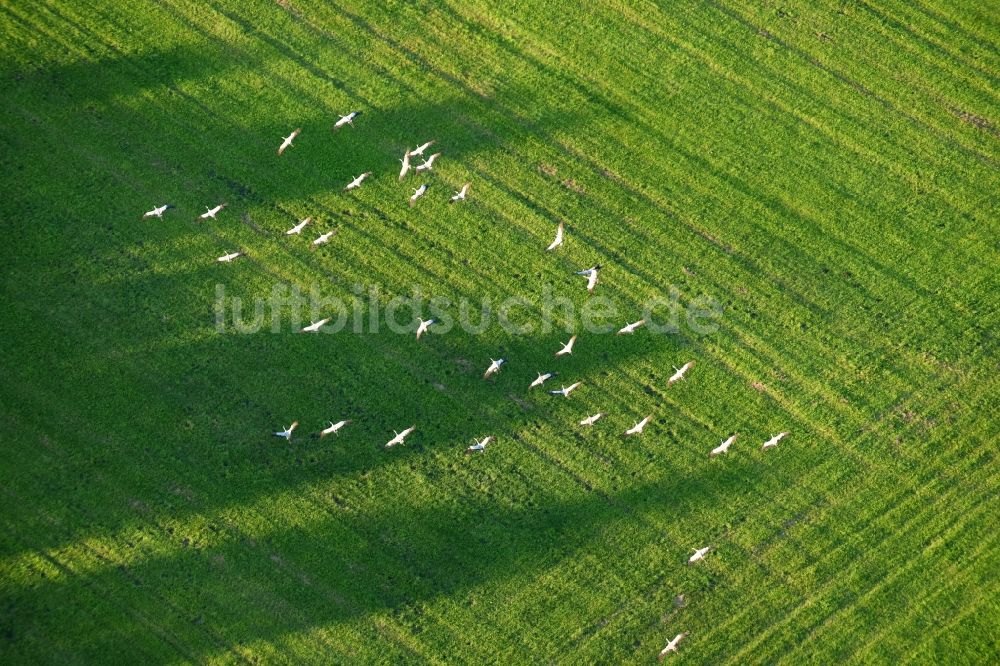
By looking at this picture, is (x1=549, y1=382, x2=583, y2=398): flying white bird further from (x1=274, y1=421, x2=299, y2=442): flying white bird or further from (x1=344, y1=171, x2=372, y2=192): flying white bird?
(x1=344, y1=171, x2=372, y2=192): flying white bird

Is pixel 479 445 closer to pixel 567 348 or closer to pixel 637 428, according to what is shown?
pixel 567 348

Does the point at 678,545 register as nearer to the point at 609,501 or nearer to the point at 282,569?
the point at 609,501

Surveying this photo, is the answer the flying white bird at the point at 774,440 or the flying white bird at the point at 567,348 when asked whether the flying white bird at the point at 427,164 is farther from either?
the flying white bird at the point at 774,440

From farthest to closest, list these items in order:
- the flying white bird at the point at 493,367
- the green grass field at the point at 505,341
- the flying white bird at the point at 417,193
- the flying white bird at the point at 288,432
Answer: the flying white bird at the point at 417,193
the flying white bird at the point at 493,367
the flying white bird at the point at 288,432
the green grass field at the point at 505,341

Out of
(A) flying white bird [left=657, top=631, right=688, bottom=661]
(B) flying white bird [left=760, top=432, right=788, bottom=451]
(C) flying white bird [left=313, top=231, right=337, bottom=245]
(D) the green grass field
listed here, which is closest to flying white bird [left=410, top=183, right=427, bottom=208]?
(D) the green grass field

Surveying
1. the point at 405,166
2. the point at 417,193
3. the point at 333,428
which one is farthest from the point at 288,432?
the point at 405,166

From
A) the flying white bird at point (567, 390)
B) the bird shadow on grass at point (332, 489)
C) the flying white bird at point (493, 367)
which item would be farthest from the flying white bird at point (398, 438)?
the flying white bird at point (567, 390)

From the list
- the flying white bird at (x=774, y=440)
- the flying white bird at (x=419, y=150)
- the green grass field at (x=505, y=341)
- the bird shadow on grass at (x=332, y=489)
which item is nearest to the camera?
the bird shadow on grass at (x=332, y=489)
